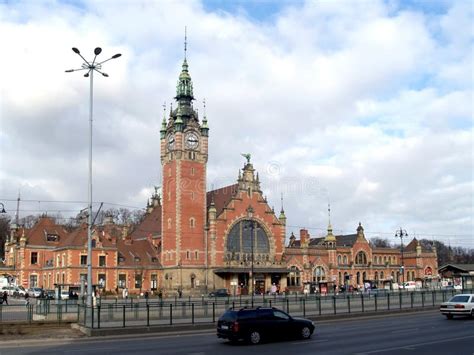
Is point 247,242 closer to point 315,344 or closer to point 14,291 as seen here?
point 14,291

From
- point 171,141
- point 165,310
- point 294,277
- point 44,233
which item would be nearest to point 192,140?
point 171,141

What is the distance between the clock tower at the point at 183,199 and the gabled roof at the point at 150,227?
29.8 feet

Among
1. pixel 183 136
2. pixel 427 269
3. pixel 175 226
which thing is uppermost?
pixel 183 136

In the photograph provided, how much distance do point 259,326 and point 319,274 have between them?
3029 inches

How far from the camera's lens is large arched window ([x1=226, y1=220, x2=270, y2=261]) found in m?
87.4

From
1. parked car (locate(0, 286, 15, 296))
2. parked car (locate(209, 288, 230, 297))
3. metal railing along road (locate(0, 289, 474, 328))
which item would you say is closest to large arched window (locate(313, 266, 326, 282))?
parked car (locate(209, 288, 230, 297))

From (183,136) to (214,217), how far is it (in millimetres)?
13276

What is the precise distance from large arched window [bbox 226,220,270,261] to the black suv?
60612 millimetres

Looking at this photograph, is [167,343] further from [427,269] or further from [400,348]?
→ [427,269]

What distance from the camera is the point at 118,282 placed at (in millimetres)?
82375

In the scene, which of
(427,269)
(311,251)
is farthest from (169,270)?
(427,269)

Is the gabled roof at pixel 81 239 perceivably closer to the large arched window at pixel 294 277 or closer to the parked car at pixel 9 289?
the parked car at pixel 9 289

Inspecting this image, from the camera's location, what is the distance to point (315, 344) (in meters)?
22.2

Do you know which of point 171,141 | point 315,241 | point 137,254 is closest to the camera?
→ point 137,254
